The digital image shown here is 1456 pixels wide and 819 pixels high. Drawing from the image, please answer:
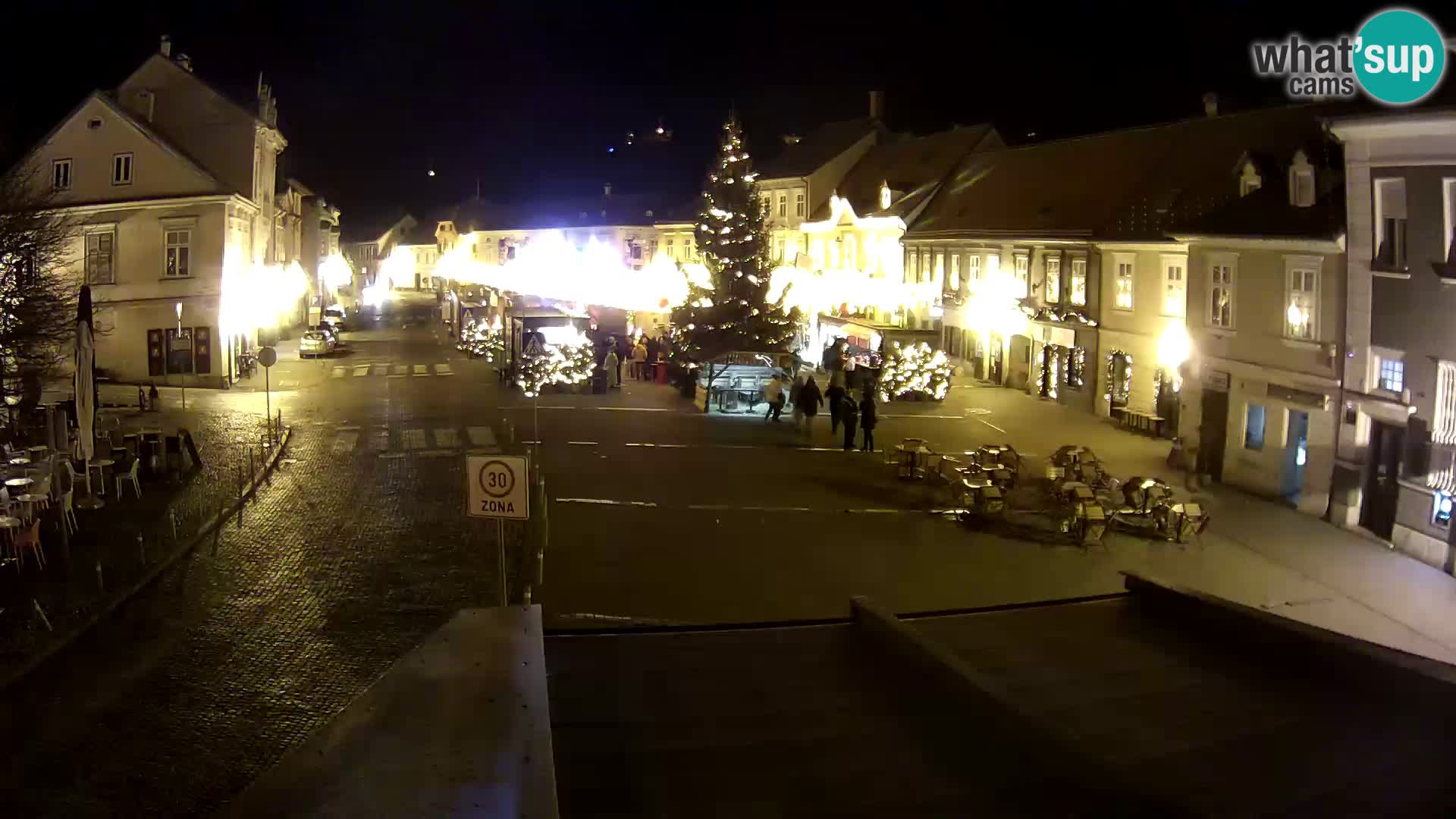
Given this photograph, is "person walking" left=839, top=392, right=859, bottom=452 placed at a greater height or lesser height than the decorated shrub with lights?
lesser

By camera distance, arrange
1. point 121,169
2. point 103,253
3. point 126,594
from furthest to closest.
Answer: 1. point 103,253
2. point 121,169
3. point 126,594

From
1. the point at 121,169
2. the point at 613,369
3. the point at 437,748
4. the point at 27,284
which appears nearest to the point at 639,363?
the point at 613,369

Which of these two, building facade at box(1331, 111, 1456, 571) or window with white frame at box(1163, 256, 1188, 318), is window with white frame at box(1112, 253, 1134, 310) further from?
building facade at box(1331, 111, 1456, 571)

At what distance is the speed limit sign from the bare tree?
39.0 feet

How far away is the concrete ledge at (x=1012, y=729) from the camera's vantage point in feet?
19.7

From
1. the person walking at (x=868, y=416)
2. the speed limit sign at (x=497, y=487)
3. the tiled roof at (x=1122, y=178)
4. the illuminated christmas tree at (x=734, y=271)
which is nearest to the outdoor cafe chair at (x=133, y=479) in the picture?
the speed limit sign at (x=497, y=487)

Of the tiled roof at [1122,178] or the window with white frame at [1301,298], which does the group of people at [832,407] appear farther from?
the window with white frame at [1301,298]

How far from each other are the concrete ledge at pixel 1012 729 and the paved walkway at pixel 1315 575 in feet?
27.4

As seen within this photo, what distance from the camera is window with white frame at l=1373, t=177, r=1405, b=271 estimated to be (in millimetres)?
18906

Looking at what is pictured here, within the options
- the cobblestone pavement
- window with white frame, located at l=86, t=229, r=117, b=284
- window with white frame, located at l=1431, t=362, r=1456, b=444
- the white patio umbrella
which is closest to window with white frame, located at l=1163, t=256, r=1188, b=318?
window with white frame, located at l=1431, t=362, r=1456, b=444

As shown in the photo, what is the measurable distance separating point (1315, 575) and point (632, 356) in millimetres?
28972

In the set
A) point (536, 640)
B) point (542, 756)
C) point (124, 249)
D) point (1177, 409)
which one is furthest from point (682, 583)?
point (124, 249)

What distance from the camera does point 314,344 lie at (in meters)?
47.7

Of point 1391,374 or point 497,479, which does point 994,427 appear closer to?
point 1391,374
